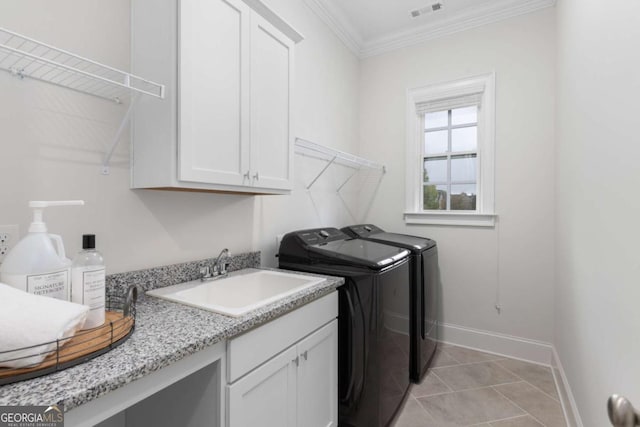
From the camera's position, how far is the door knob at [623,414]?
57 centimetres

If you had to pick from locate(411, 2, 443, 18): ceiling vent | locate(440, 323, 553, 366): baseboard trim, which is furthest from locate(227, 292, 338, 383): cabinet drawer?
locate(411, 2, 443, 18): ceiling vent

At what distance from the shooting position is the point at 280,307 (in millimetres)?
1218

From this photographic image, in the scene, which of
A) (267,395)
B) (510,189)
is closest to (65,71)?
(267,395)

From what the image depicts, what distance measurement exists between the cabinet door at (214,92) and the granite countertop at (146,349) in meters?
0.51

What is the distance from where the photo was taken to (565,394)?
198cm

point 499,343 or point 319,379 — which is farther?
point 499,343

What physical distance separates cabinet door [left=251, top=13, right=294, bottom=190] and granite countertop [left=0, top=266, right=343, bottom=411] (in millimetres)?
677

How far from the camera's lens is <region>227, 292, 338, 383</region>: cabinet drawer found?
1.07 metres

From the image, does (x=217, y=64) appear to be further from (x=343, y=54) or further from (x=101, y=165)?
(x=343, y=54)

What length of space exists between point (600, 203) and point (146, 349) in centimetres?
171

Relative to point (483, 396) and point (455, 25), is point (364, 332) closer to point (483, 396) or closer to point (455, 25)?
point (483, 396)

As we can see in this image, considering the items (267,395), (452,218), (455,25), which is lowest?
(267,395)

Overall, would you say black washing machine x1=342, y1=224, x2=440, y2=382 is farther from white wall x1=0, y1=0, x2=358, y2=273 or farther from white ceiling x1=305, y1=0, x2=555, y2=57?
white ceiling x1=305, y1=0, x2=555, y2=57

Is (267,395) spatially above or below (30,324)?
below
